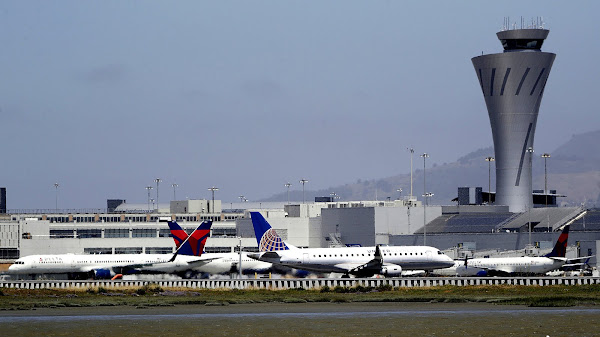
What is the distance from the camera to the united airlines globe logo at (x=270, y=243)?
129375 mm

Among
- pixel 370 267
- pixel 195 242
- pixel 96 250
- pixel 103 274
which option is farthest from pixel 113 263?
pixel 96 250

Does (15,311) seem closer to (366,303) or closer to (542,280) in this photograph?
(366,303)

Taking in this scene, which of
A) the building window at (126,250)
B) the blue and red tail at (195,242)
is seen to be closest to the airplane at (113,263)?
the blue and red tail at (195,242)

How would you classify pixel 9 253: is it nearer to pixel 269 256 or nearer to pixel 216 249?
pixel 216 249

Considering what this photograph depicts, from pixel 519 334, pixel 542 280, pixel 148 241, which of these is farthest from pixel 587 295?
pixel 148 241

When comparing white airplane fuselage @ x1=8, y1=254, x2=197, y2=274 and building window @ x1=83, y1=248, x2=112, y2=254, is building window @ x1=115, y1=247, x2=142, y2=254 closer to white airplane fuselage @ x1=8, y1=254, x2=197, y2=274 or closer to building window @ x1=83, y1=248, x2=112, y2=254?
building window @ x1=83, y1=248, x2=112, y2=254

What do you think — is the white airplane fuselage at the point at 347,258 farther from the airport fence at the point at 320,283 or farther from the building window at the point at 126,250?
the building window at the point at 126,250

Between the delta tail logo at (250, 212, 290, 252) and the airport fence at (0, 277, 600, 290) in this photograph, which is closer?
the airport fence at (0, 277, 600, 290)

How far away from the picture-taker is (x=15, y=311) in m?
81.7

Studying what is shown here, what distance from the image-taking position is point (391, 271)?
120 m

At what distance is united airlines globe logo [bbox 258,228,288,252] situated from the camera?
12938 centimetres

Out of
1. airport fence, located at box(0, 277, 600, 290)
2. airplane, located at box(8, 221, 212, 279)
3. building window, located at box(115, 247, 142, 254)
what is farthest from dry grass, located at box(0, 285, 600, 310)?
building window, located at box(115, 247, 142, 254)

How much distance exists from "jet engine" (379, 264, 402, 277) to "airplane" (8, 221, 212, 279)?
21824 mm

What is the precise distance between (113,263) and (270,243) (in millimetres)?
18765
